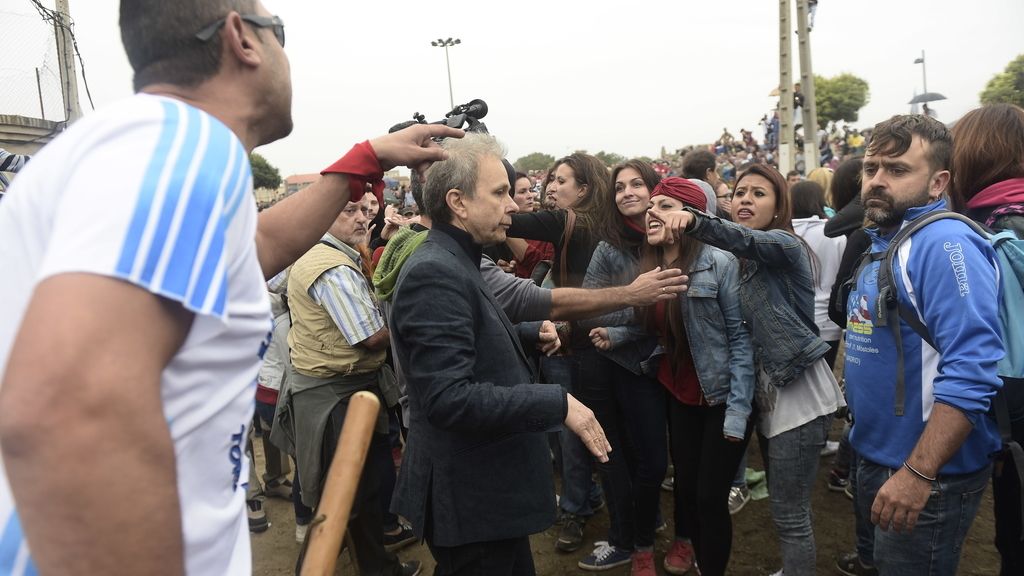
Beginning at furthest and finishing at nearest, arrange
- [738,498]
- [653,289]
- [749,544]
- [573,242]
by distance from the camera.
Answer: [738,498], [573,242], [749,544], [653,289]

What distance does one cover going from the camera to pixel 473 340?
2119 mm

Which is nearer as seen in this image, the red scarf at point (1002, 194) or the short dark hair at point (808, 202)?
the red scarf at point (1002, 194)

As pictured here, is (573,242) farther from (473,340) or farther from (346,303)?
(473,340)

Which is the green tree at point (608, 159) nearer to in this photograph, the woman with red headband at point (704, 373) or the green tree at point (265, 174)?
the woman with red headband at point (704, 373)

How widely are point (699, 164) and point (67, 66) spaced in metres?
10.6

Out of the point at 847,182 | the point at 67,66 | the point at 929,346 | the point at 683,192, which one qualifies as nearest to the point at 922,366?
the point at 929,346

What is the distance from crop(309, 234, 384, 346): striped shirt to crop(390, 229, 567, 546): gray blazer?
1.14 meters

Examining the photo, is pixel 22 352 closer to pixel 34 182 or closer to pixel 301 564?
pixel 34 182

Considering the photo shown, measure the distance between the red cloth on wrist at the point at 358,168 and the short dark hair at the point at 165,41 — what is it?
758 millimetres

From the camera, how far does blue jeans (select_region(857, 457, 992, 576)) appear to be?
211 centimetres

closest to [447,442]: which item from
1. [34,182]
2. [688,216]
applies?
[688,216]

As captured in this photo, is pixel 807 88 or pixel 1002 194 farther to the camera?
pixel 807 88

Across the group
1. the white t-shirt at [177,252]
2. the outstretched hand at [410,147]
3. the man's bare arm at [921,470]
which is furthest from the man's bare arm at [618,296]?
the white t-shirt at [177,252]

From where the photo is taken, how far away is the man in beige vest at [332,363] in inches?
134
